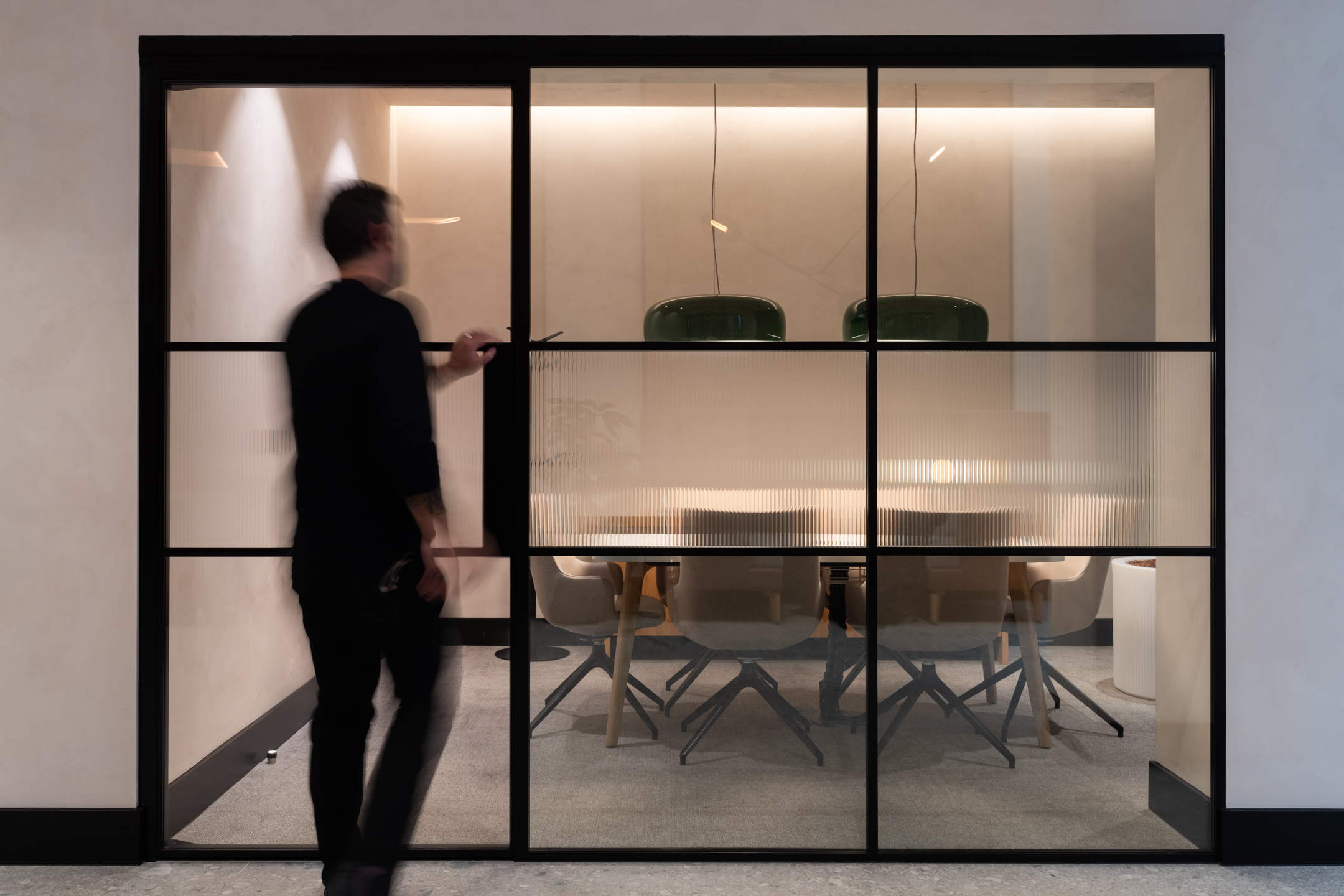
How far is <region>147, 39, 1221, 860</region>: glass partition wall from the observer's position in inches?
87.9

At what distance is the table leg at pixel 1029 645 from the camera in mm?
2250

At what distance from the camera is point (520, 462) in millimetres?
2242

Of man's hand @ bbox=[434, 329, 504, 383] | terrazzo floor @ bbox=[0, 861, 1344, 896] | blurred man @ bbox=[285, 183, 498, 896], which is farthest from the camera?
man's hand @ bbox=[434, 329, 504, 383]

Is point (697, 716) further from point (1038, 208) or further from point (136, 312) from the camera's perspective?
point (136, 312)

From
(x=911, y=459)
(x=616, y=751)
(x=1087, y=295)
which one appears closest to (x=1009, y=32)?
(x=1087, y=295)

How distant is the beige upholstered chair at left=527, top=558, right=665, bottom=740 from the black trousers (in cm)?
54

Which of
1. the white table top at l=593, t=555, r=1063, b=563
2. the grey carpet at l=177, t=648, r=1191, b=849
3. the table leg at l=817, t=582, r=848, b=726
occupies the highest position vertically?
the white table top at l=593, t=555, r=1063, b=563

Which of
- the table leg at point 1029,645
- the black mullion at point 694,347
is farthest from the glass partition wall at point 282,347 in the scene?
the table leg at point 1029,645

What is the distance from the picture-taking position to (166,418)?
2.23 meters

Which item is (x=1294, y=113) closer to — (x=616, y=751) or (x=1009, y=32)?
(x=1009, y=32)

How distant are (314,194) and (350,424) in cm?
92

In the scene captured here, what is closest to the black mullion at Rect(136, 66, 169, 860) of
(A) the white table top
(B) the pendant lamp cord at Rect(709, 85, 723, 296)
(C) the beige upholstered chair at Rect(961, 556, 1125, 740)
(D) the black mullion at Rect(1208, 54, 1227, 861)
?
(A) the white table top

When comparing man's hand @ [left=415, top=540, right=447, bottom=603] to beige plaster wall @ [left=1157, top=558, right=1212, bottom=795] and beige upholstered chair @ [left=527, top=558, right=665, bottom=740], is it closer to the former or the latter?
beige upholstered chair @ [left=527, top=558, right=665, bottom=740]

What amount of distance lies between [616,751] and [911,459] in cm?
119
